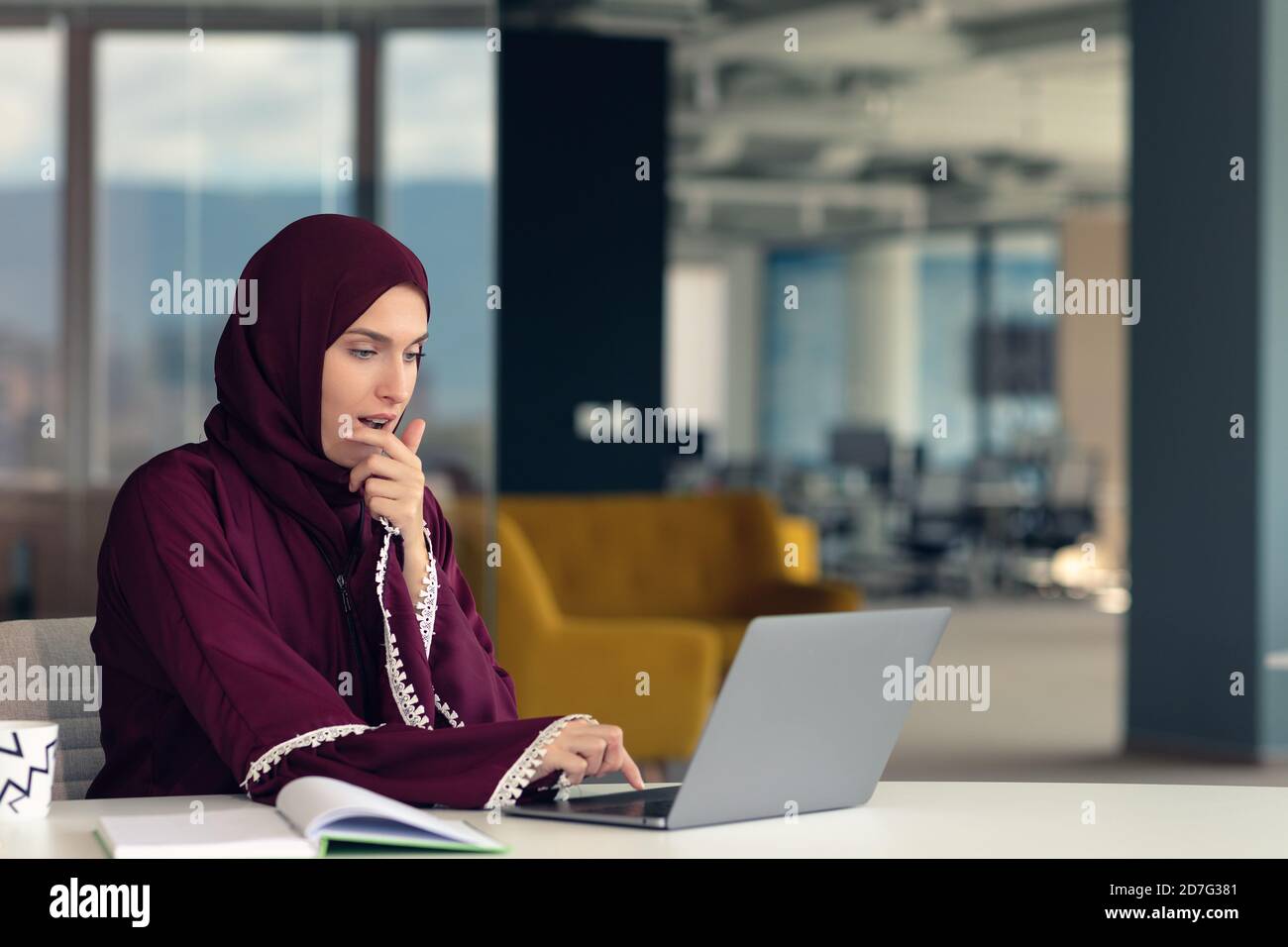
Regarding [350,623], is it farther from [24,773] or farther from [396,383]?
[24,773]

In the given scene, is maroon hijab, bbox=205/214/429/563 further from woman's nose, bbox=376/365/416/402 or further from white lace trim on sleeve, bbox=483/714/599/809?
white lace trim on sleeve, bbox=483/714/599/809

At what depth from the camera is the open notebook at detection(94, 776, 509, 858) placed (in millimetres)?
1457

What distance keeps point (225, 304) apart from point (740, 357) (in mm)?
15677

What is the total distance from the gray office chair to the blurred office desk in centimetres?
27

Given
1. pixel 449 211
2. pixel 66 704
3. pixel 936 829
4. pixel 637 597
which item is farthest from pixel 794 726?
pixel 637 597

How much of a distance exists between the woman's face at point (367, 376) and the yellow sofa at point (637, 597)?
3.43 metres

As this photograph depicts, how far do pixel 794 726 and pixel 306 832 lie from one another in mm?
487

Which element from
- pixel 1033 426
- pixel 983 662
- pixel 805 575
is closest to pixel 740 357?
pixel 1033 426

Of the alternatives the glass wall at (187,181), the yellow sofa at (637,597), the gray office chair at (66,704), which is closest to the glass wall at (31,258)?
the glass wall at (187,181)

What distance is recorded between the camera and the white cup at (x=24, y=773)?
1.69m

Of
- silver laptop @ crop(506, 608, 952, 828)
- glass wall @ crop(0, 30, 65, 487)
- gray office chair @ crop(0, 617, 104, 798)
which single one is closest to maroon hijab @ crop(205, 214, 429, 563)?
gray office chair @ crop(0, 617, 104, 798)

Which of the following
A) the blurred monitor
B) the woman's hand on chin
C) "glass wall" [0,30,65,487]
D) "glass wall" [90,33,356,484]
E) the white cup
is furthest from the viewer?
the blurred monitor

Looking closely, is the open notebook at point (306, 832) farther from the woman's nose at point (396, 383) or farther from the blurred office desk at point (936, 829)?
the woman's nose at point (396, 383)
